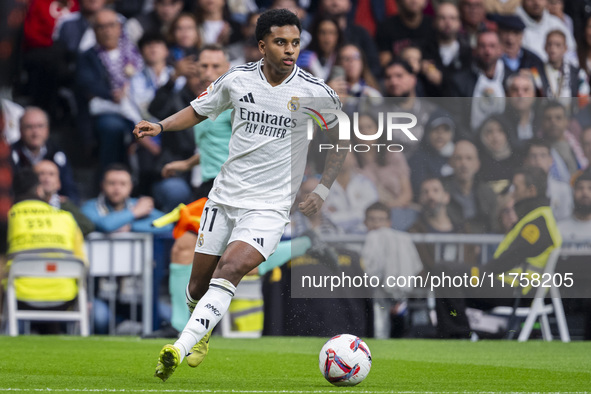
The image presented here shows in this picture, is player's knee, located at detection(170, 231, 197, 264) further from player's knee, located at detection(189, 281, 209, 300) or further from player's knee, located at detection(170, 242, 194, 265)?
player's knee, located at detection(189, 281, 209, 300)

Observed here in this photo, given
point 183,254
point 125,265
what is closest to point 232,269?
point 183,254

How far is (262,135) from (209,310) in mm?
1213

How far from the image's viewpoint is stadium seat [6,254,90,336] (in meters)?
11.3

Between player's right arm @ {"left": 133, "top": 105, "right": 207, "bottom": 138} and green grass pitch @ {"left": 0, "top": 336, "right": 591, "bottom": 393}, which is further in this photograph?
player's right arm @ {"left": 133, "top": 105, "right": 207, "bottom": 138}

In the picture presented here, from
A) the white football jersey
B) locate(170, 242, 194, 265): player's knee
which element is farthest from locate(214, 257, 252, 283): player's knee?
locate(170, 242, 194, 265): player's knee

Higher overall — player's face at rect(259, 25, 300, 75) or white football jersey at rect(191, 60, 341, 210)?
player's face at rect(259, 25, 300, 75)

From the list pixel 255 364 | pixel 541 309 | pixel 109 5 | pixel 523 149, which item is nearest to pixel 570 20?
pixel 523 149

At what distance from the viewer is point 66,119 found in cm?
1359

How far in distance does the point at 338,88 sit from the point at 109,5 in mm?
3552

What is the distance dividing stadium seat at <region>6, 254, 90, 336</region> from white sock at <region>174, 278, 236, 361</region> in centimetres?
521

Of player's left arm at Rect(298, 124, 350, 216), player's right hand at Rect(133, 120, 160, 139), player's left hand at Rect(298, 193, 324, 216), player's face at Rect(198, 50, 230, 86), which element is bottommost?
player's left hand at Rect(298, 193, 324, 216)

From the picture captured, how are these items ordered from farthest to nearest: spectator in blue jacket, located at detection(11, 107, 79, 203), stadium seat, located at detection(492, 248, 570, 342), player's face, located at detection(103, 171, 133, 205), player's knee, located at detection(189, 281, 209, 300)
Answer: spectator in blue jacket, located at detection(11, 107, 79, 203) < player's face, located at detection(103, 171, 133, 205) < stadium seat, located at detection(492, 248, 570, 342) < player's knee, located at detection(189, 281, 209, 300)

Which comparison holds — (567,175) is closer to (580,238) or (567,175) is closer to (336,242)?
(580,238)

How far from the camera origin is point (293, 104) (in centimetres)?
697
